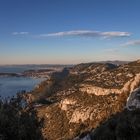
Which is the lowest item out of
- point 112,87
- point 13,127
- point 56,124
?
point 56,124

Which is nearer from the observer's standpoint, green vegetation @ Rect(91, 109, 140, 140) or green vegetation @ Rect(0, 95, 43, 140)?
green vegetation @ Rect(0, 95, 43, 140)

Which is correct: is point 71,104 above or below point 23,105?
below

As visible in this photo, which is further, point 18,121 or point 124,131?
point 124,131

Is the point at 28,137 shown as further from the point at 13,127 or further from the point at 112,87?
the point at 112,87

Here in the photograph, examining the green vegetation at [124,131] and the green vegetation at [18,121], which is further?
the green vegetation at [124,131]

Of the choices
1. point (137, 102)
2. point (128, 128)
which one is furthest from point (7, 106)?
point (137, 102)

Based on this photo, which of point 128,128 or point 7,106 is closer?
point 7,106

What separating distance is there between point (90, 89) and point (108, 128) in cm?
12781

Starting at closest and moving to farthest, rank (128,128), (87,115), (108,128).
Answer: (128,128)
(108,128)
(87,115)

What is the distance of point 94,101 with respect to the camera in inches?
5463

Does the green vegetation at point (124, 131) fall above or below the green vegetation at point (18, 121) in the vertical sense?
below

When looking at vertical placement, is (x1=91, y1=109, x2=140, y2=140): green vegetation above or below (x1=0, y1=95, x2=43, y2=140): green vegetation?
below

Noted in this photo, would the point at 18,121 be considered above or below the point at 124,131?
above

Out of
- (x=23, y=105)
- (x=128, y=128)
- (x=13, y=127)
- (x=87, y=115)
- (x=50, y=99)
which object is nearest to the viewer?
(x=13, y=127)
